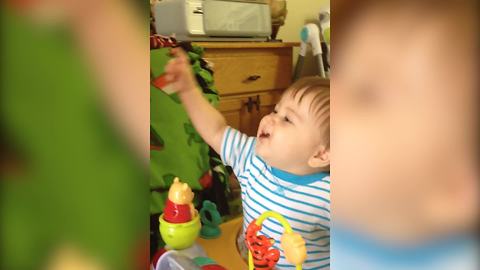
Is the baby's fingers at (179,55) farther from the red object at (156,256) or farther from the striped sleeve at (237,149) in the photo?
the red object at (156,256)

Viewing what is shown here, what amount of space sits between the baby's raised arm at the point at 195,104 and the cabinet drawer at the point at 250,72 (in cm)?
11

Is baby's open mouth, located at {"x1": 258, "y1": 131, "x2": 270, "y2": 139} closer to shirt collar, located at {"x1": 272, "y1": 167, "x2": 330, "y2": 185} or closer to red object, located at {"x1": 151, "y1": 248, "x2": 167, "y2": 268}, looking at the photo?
shirt collar, located at {"x1": 272, "y1": 167, "x2": 330, "y2": 185}

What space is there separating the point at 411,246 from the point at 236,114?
48 cm

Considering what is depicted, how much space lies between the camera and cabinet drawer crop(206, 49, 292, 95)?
93cm

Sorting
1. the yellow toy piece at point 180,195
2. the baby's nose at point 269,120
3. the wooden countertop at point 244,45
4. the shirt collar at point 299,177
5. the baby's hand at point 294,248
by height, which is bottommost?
the baby's hand at point 294,248

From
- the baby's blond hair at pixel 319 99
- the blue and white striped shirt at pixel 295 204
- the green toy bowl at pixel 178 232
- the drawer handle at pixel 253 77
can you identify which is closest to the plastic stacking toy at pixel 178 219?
the green toy bowl at pixel 178 232

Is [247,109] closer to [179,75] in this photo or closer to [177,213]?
[179,75]

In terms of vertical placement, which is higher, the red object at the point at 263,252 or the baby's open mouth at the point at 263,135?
the baby's open mouth at the point at 263,135

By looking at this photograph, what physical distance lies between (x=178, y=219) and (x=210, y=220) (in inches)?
6.6

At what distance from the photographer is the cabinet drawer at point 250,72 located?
931 mm

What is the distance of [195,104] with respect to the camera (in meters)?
0.81

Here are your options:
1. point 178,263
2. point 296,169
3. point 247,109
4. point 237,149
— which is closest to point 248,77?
point 247,109

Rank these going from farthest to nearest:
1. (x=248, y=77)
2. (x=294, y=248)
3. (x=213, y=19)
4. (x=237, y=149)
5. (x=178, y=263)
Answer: (x=213, y=19), (x=248, y=77), (x=237, y=149), (x=178, y=263), (x=294, y=248)

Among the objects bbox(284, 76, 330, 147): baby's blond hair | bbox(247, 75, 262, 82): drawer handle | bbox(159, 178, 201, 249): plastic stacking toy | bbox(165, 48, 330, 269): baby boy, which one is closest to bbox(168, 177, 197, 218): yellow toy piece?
bbox(159, 178, 201, 249): plastic stacking toy
